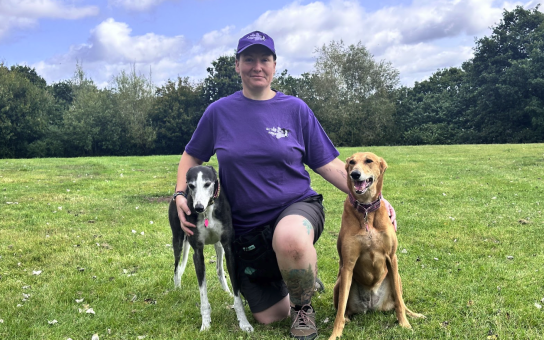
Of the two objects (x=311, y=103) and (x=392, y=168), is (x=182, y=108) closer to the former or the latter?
(x=311, y=103)

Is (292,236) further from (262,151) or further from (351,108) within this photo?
(351,108)

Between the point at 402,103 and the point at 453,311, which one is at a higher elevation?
the point at 402,103

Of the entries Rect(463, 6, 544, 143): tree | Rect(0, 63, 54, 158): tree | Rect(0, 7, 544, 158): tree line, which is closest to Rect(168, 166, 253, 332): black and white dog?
Rect(0, 7, 544, 158): tree line

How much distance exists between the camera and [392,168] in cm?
1356

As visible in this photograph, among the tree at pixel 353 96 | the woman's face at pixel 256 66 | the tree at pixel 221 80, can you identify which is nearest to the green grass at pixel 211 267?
the woman's face at pixel 256 66

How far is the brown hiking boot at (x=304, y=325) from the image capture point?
3.23 metres

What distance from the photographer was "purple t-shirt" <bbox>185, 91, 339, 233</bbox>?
346 cm

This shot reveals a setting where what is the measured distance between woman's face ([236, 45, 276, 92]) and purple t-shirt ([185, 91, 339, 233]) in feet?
0.54

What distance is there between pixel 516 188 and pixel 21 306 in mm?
9772

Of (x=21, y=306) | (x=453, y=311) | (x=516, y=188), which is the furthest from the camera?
(x=516, y=188)

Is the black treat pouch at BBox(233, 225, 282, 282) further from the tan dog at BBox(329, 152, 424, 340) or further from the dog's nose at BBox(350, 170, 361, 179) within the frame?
the dog's nose at BBox(350, 170, 361, 179)

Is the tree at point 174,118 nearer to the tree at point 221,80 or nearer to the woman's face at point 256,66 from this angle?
the tree at point 221,80

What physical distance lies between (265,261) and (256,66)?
176 centimetres

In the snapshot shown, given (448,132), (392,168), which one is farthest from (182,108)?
(392,168)
